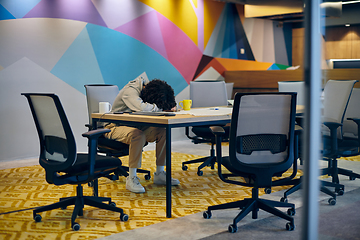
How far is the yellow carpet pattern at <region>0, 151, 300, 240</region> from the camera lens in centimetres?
266

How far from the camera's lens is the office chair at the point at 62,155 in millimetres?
2592

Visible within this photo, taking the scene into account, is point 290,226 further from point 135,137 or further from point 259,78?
point 259,78

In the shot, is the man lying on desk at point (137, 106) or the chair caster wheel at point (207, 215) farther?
the man lying on desk at point (137, 106)

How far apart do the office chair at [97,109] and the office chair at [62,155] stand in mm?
801

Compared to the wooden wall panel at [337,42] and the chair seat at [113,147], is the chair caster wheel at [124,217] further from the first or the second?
the wooden wall panel at [337,42]

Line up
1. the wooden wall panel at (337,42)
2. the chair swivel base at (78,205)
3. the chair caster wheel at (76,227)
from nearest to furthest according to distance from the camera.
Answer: the wooden wall panel at (337,42), the chair caster wheel at (76,227), the chair swivel base at (78,205)

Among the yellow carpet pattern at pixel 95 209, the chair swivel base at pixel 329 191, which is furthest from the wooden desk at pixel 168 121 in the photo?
the chair swivel base at pixel 329 191

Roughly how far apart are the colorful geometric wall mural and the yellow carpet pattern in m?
1.42

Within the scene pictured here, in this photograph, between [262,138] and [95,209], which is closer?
[262,138]

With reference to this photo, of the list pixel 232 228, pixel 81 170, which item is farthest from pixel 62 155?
pixel 232 228

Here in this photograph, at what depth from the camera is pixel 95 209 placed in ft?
10.4

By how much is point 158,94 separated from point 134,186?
2.91ft

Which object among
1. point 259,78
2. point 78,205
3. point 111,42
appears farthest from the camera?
point 259,78

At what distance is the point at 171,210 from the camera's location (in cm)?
309
